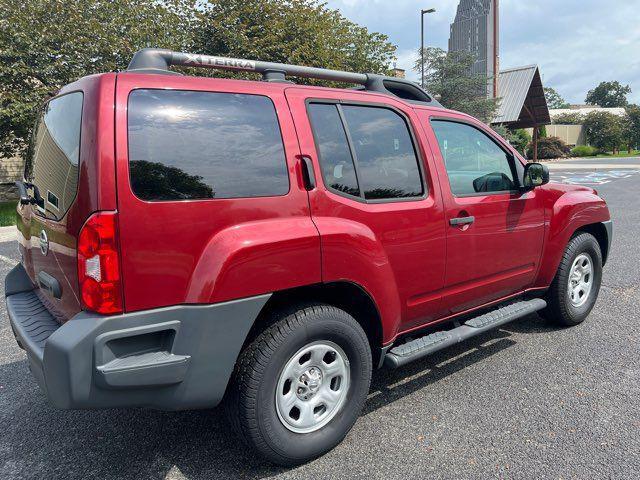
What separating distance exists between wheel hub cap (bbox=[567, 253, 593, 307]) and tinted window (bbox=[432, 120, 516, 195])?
1181mm

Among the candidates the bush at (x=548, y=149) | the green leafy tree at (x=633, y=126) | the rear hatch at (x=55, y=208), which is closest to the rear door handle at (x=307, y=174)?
the rear hatch at (x=55, y=208)

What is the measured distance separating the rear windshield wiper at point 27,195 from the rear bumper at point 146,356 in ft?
2.58

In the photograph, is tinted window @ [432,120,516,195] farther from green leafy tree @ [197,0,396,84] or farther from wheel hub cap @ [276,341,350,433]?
green leafy tree @ [197,0,396,84]

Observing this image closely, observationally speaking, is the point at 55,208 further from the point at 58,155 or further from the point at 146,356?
the point at 146,356

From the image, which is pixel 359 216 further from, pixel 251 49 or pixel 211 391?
pixel 251 49

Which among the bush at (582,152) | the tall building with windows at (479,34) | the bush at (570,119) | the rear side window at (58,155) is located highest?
the tall building with windows at (479,34)

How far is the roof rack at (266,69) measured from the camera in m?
2.63

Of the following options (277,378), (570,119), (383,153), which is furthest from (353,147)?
(570,119)

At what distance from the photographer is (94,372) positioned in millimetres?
2016

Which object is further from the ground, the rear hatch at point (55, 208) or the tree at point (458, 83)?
the tree at point (458, 83)

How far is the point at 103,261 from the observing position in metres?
2.04

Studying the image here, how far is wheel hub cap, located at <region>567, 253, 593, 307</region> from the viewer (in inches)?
171

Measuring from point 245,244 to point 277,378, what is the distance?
0.68 metres

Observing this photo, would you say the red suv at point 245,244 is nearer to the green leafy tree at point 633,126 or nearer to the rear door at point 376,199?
the rear door at point 376,199
